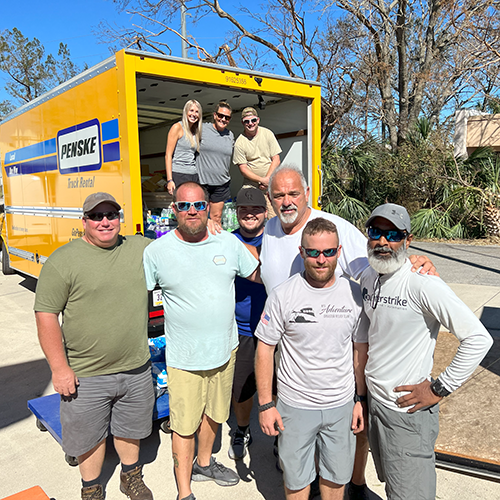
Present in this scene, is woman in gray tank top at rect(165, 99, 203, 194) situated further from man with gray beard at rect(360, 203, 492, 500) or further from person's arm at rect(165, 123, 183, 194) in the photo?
man with gray beard at rect(360, 203, 492, 500)

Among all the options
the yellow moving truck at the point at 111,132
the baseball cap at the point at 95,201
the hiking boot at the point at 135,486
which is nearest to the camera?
the baseball cap at the point at 95,201

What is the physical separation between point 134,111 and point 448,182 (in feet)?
35.6

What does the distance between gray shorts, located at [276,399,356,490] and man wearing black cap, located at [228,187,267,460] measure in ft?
3.10

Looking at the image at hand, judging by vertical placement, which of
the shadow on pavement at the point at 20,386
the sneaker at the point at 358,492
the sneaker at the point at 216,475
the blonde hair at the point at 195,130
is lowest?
the shadow on pavement at the point at 20,386

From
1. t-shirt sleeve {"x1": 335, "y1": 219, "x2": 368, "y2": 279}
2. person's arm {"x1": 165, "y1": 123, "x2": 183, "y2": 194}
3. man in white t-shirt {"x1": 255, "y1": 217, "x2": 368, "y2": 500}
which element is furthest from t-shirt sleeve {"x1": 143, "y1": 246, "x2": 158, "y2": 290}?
person's arm {"x1": 165, "y1": 123, "x2": 183, "y2": 194}

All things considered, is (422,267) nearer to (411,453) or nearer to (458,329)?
(458,329)

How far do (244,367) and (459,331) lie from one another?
1658 millimetres

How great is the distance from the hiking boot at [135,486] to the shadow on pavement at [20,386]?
1.62 metres

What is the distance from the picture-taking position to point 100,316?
265 cm

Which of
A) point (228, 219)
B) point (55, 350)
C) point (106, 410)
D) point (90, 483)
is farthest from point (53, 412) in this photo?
point (228, 219)

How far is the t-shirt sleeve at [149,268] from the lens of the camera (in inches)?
109

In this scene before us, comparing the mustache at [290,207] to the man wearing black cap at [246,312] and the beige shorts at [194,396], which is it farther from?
the beige shorts at [194,396]

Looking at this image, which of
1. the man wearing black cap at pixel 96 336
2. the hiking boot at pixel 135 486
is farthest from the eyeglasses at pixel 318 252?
the hiking boot at pixel 135 486

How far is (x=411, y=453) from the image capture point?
7.11ft
